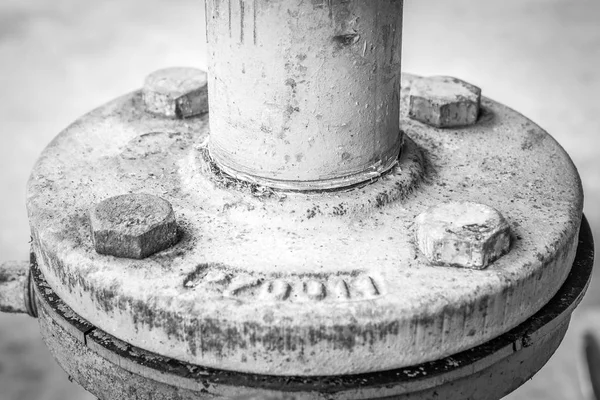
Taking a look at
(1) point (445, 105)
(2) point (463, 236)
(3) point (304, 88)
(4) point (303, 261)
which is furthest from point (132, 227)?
(1) point (445, 105)

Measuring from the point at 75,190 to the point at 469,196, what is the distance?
3.35 feet

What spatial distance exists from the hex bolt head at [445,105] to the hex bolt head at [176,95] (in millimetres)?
644

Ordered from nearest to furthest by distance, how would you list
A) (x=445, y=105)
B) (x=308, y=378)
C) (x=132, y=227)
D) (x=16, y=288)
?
(x=308, y=378), (x=132, y=227), (x=16, y=288), (x=445, y=105)

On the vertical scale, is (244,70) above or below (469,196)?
above

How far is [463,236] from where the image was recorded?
6.60ft

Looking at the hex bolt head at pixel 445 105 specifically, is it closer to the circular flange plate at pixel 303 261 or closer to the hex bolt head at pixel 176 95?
the circular flange plate at pixel 303 261

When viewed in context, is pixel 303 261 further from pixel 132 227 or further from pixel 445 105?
pixel 445 105

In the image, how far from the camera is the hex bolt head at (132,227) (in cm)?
204

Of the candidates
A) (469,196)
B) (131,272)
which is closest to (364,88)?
(469,196)

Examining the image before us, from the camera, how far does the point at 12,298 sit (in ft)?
8.02

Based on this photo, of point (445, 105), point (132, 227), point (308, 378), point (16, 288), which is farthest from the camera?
point (445, 105)

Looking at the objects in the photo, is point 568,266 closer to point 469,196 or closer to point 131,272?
point 469,196

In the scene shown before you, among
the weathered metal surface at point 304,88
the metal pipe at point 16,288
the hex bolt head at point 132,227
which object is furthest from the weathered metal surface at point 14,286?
the weathered metal surface at point 304,88

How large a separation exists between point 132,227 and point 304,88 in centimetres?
51
